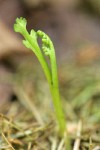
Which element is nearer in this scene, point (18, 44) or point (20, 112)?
point (20, 112)

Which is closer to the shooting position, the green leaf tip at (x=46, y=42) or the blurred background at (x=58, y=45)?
the green leaf tip at (x=46, y=42)

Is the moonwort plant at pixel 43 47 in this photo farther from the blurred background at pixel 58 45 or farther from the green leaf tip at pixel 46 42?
the blurred background at pixel 58 45

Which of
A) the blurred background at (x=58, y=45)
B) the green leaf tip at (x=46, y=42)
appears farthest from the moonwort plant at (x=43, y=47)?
the blurred background at (x=58, y=45)

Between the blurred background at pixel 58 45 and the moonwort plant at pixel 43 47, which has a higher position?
the blurred background at pixel 58 45

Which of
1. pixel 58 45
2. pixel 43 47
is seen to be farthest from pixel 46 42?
pixel 58 45

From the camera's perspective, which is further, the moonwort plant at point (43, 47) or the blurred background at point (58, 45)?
the blurred background at point (58, 45)

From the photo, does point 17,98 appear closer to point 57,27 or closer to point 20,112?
point 20,112

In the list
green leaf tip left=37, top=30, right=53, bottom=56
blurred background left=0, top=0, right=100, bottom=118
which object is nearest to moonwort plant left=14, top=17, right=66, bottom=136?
green leaf tip left=37, top=30, right=53, bottom=56

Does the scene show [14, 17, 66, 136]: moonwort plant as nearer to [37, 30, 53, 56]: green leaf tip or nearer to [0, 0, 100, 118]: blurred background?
[37, 30, 53, 56]: green leaf tip

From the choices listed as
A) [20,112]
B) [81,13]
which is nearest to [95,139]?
[20,112]
